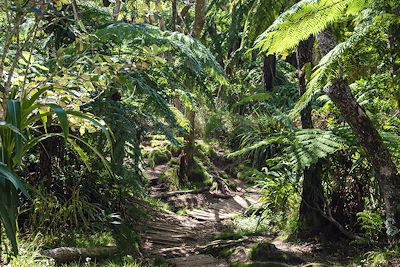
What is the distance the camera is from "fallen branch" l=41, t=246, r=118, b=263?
3.84 m

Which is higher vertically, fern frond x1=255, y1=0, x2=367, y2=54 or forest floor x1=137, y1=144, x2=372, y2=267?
fern frond x1=255, y1=0, x2=367, y2=54

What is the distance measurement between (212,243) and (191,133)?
4.11 metres

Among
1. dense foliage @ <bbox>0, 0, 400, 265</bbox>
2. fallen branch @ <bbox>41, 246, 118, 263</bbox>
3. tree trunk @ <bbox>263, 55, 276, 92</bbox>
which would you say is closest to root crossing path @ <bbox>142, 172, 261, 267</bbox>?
dense foliage @ <bbox>0, 0, 400, 265</bbox>

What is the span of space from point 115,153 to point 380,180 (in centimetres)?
260

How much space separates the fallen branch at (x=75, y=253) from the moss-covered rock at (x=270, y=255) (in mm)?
1394

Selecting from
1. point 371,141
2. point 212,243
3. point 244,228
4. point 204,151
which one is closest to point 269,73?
point 204,151

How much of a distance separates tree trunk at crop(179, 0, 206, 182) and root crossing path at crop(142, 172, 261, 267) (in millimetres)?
698

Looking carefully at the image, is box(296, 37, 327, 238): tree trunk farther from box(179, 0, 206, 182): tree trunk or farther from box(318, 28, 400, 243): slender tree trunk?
box(179, 0, 206, 182): tree trunk

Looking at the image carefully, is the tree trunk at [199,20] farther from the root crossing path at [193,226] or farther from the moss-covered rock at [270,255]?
the moss-covered rock at [270,255]

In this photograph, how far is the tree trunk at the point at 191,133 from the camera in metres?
9.17

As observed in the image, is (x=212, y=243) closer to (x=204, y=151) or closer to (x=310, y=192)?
(x=310, y=192)

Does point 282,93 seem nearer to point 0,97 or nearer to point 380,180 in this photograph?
point 380,180

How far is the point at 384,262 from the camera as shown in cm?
359

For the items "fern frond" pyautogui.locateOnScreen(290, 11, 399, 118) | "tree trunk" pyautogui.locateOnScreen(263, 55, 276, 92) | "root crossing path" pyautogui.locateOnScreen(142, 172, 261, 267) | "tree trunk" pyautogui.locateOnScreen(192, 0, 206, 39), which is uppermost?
"tree trunk" pyautogui.locateOnScreen(192, 0, 206, 39)
